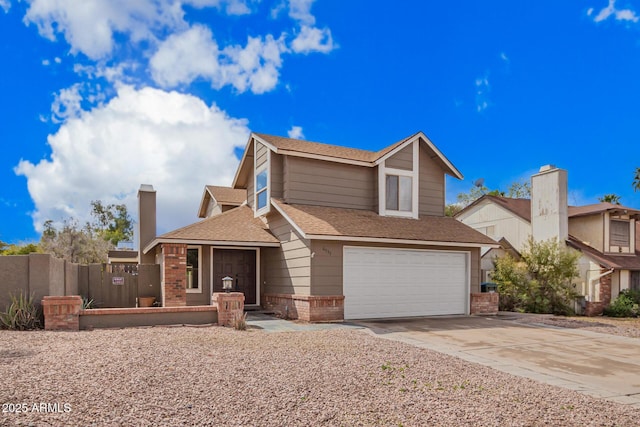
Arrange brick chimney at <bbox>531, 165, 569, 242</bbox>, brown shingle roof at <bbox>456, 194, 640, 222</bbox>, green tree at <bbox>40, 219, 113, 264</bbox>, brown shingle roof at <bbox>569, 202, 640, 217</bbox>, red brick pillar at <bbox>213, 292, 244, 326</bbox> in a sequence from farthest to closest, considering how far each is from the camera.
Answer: green tree at <bbox>40, 219, 113, 264</bbox> → brown shingle roof at <bbox>456, 194, 640, 222</bbox> → brown shingle roof at <bbox>569, 202, 640, 217</bbox> → brick chimney at <bbox>531, 165, 569, 242</bbox> → red brick pillar at <bbox>213, 292, 244, 326</bbox>

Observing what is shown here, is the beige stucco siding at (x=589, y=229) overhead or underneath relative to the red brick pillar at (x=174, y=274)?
overhead

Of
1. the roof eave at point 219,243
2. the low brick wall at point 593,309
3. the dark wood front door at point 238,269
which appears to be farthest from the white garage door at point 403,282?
the low brick wall at point 593,309

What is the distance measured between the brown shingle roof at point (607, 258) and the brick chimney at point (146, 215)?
1758cm

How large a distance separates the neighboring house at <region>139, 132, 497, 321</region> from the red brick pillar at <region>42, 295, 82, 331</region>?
13.2 ft

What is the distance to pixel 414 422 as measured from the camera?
4.63m

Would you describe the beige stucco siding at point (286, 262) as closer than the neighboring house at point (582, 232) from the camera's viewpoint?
Yes

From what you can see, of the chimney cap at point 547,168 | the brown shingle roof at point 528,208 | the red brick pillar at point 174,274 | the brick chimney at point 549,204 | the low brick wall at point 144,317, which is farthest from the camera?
the brown shingle roof at point 528,208

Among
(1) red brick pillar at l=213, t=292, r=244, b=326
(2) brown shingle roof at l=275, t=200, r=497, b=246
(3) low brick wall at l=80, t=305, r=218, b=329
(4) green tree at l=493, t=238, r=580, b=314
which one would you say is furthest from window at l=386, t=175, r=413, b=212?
(3) low brick wall at l=80, t=305, r=218, b=329

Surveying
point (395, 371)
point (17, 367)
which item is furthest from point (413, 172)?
point (17, 367)

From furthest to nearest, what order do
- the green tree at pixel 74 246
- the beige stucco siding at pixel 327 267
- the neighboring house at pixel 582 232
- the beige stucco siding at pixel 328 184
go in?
1. the green tree at pixel 74 246
2. the neighboring house at pixel 582 232
3. the beige stucco siding at pixel 328 184
4. the beige stucco siding at pixel 327 267

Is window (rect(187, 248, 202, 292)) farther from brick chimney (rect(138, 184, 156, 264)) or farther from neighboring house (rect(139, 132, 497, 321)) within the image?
brick chimney (rect(138, 184, 156, 264))

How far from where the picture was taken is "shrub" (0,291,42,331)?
9.54 m

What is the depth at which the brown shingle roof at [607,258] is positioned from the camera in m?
19.0

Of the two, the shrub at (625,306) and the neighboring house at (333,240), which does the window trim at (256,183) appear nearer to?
the neighboring house at (333,240)
